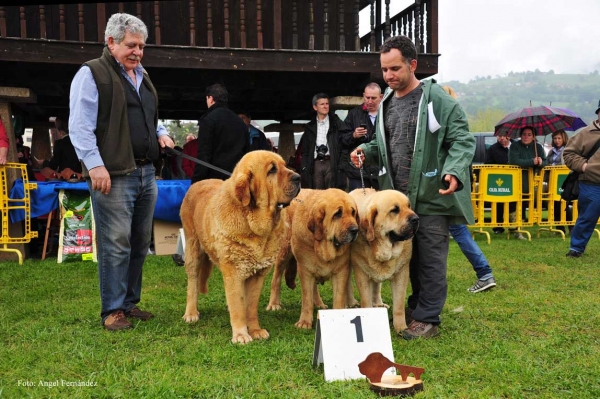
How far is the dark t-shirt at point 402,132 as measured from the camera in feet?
14.4

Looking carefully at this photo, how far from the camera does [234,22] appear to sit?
1137cm

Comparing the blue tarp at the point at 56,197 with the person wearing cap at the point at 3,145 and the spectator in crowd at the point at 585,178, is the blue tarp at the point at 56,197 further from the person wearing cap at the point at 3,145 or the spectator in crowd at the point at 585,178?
the spectator in crowd at the point at 585,178

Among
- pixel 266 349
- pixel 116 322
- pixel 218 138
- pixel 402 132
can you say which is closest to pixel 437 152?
pixel 402 132

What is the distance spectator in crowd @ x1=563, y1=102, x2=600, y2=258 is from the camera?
807 cm

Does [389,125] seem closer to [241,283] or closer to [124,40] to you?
[241,283]

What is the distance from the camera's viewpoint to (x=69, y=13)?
10.5 meters

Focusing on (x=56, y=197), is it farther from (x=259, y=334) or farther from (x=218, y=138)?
(x=259, y=334)

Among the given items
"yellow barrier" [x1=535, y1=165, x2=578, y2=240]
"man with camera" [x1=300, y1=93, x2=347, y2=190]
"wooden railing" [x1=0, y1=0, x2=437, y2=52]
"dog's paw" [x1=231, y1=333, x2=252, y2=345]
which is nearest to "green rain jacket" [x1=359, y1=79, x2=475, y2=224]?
"dog's paw" [x1=231, y1=333, x2=252, y2=345]

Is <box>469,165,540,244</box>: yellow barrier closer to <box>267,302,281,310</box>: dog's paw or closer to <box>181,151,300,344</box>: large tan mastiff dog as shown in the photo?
<box>267,302,281,310</box>: dog's paw

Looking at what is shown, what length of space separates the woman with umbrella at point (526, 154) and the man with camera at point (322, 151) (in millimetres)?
4276

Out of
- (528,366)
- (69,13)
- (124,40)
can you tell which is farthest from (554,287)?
(69,13)

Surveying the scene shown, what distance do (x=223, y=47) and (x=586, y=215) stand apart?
20.9ft

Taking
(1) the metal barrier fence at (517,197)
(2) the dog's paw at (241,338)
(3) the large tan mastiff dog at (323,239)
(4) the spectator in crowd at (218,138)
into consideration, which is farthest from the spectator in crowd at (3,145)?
(1) the metal barrier fence at (517,197)

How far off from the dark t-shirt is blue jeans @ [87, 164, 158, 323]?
2042mm
